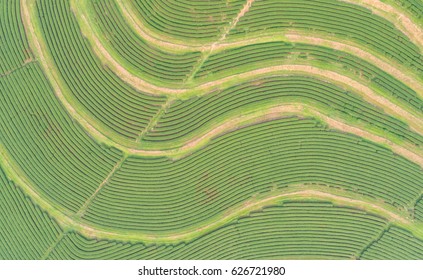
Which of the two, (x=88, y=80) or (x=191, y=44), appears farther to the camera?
(x=88, y=80)

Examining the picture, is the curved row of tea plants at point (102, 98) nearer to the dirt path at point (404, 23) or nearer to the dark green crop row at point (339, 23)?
the dark green crop row at point (339, 23)

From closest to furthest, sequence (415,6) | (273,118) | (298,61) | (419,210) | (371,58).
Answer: (415,6), (371,58), (298,61), (419,210), (273,118)

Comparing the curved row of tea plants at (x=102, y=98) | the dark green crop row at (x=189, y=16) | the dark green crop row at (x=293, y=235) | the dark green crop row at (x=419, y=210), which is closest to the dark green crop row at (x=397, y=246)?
the dark green crop row at (x=293, y=235)

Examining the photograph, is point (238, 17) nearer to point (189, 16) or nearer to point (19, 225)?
point (189, 16)

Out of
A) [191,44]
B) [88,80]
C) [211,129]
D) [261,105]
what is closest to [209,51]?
[191,44]

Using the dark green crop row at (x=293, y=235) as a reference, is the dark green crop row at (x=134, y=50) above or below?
above

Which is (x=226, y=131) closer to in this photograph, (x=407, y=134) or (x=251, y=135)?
(x=251, y=135)

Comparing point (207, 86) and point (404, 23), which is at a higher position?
point (404, 23)
